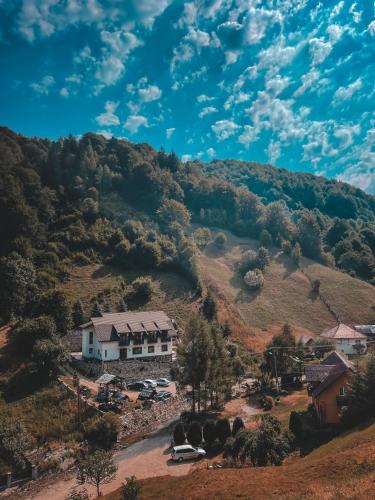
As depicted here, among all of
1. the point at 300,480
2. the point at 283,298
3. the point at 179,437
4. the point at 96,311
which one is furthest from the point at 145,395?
the point at 283,298

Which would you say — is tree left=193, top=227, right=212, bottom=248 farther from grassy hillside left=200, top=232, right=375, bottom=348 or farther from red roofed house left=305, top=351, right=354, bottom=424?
red roofed house left=305, top=351, right=354, bottom=424

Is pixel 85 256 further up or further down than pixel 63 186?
further down

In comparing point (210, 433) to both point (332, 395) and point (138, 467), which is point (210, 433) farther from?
point (332, 395)

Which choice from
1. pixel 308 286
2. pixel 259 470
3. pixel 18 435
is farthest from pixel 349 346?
pixel 18 435

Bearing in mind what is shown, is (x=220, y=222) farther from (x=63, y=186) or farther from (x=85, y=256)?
(x=85, y=256)

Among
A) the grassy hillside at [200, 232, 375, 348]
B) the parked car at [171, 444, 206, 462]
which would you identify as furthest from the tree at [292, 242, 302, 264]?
the parked car at [171, 444, 206, 462]

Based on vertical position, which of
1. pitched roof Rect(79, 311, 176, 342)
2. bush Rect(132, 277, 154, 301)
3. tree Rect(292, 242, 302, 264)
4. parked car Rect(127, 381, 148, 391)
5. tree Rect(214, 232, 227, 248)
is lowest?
parked car Rect(127, 381, 148, 391)

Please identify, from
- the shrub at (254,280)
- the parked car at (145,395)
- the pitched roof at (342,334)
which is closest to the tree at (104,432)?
the parked car at (145,395)
